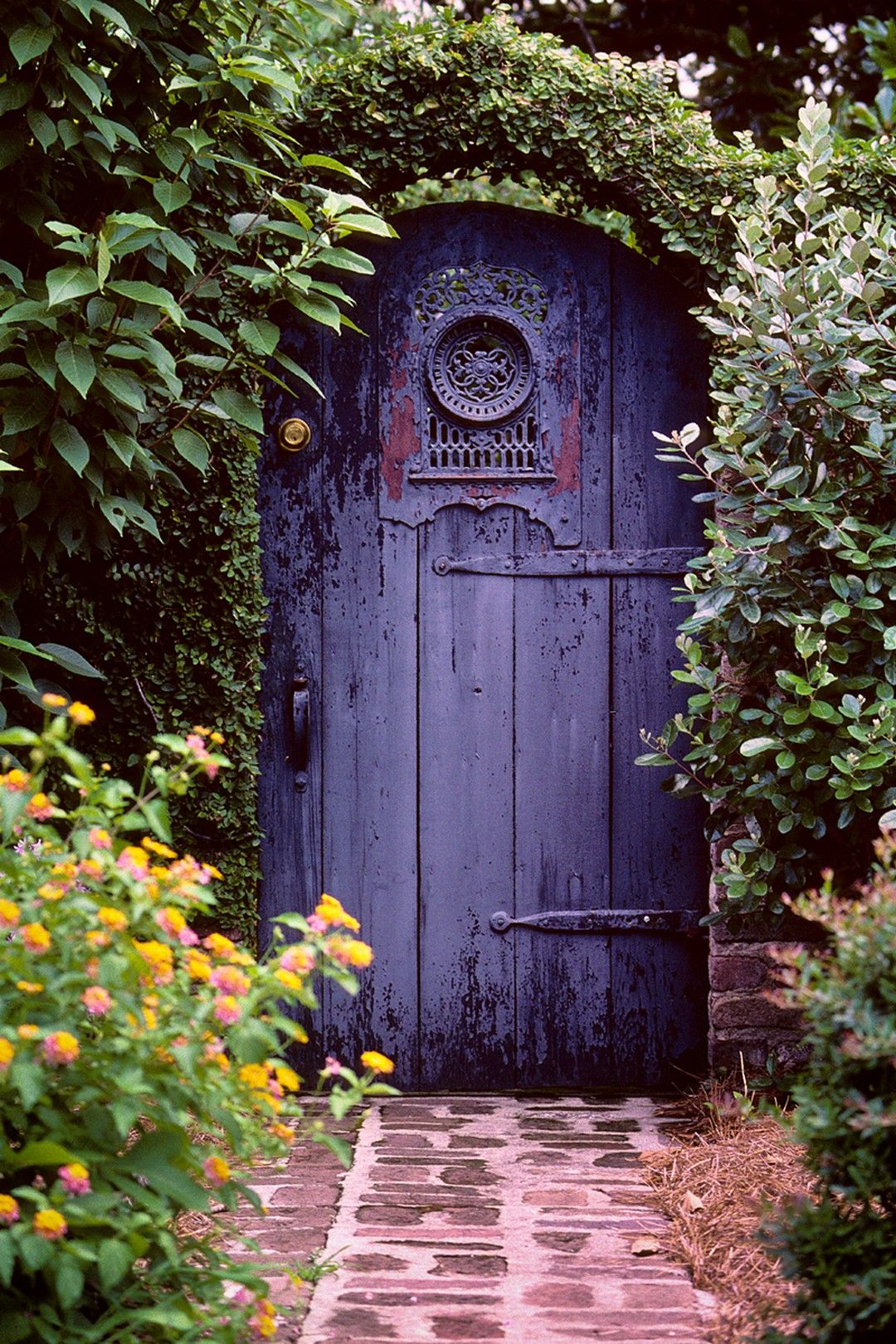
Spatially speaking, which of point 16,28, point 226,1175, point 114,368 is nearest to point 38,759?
point 226,1175

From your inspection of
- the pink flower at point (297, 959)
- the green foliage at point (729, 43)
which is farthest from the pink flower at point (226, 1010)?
the green foliage at point (729, 43)

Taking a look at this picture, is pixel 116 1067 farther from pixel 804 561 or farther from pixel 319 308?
pixel 804 561

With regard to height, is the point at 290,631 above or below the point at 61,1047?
above

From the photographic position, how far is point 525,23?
Answer: 23.9 feet

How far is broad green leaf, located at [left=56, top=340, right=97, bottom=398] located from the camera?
9.20 ft

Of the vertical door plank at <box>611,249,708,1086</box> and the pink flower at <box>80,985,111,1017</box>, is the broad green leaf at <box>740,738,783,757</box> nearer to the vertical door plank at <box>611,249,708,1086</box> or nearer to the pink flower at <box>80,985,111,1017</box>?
the vertical door plank at <box>611,249,708,1086</box>

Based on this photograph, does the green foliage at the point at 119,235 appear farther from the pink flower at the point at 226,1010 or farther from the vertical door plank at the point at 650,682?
the pink flower at the point at 226,1010

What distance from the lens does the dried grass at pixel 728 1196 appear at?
227 centimetres

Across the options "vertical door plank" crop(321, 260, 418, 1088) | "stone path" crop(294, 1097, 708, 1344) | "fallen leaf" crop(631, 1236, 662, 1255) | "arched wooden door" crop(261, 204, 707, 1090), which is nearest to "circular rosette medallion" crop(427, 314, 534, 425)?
"arched wooden door" crop(261, 204, 707, 1090)

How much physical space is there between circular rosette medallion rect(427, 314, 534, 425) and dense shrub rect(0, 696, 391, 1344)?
2152 millimetres

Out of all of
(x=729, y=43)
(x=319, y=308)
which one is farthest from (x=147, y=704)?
(x=729, y=43)

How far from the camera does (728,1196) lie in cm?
280

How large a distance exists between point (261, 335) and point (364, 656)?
3.56ft

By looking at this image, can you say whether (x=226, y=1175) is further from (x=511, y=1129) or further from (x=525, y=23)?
(x=525, y=23)
